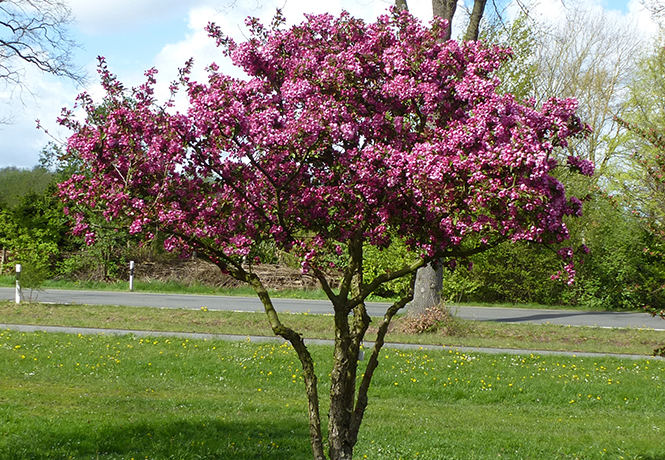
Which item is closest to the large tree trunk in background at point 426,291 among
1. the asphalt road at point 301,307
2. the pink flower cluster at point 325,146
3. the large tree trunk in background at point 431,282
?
the large tree trunk in background at point 431,282

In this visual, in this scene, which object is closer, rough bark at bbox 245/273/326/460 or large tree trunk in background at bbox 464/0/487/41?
rough bark at bbox 245/273/326/460

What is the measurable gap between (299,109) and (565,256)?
73.0 inches

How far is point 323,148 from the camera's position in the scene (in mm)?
3861

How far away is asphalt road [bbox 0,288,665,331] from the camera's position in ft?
60.5

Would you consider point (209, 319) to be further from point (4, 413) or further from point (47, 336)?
point (4, 413)

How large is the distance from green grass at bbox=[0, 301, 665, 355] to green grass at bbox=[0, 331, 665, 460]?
1779 millimetres

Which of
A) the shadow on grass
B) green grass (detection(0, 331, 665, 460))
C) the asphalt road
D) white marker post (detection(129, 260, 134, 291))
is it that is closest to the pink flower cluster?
the shadow on grass

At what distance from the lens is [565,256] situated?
155 inches

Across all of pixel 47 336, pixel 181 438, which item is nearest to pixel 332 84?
Answer: pixel 181 438

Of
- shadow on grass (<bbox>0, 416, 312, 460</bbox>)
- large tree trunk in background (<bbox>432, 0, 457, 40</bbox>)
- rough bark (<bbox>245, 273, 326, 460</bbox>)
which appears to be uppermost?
large tree trunk in background (<bbox>432, 0, 457, 40</bbox>)

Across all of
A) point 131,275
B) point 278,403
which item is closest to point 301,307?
point 131,275

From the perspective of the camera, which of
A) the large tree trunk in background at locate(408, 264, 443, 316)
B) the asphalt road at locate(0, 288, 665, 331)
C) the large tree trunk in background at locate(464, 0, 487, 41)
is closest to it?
the large tree trunk in background at locate(464, 0, 487, 41)

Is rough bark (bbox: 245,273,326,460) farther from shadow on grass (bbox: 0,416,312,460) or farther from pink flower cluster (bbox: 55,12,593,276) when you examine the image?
shadow on grass (bbox: 0,416,312,460)

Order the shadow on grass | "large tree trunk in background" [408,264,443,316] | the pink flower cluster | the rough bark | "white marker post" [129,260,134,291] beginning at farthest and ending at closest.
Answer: "white marker post" [129,260,134,291]
"large tree trunk in background" [408,264,443,316]
the shadow on grass
the rough bark
the pink flower cluster
